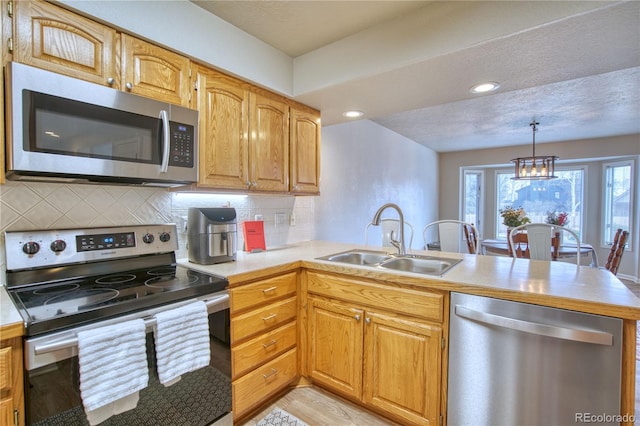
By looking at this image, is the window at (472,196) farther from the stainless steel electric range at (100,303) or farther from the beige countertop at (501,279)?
the stainless steel electric range at (100,303)

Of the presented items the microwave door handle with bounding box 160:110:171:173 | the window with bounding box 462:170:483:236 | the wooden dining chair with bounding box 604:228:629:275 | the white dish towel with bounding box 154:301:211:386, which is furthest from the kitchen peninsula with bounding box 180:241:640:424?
the window with bounding box 462:170:483:236

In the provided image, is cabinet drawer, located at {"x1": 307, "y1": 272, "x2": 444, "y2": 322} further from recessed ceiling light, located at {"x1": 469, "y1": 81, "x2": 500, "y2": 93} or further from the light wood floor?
recessed ceiling light, located at {"x1": 469, "y1": 81, "x2": 500, "y2": 93}

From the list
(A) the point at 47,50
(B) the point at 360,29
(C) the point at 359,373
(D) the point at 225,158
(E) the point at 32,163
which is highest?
(B) the point at 360,29

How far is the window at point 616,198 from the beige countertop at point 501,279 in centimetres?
501

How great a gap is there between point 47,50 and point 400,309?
1918mm

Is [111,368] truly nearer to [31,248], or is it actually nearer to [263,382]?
[31,248]

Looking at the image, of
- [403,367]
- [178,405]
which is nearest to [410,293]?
[403,367]

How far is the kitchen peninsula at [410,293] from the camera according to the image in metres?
1.14

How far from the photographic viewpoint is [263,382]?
1.70 meters

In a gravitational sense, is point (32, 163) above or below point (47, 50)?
below

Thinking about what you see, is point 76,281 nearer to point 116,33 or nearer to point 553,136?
point 116,33

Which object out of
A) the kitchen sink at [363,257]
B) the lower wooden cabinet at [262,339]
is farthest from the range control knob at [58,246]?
the kitchen sink at [363,257]

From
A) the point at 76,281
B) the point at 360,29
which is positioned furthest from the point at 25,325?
the point at 360,29

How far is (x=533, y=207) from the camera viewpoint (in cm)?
614
